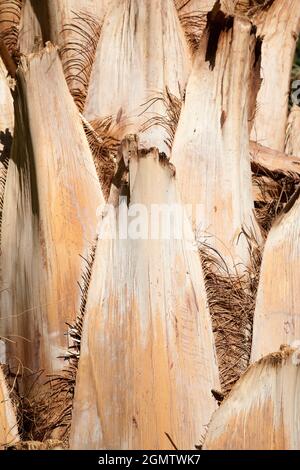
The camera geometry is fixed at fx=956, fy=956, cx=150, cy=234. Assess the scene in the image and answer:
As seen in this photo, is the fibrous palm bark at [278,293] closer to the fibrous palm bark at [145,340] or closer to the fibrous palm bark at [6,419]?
the fibrous palm bark at [145,340]

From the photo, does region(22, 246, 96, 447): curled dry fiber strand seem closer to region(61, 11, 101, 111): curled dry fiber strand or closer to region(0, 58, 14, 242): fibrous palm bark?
region(0, 58, 14, 242): fibrous palm bark

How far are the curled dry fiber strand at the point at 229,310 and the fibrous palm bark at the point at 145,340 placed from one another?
0.06 metres

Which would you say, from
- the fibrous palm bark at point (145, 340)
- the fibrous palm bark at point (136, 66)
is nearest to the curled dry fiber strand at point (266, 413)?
the fibrous palm bark at point (145, 340)

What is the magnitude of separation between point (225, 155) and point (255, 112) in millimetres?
386

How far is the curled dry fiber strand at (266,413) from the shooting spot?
203 centimetres

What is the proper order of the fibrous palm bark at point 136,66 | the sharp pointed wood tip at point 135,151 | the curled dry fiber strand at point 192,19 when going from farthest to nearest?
the curled dry fiber strand at point 192,19
the fibrous palm bark at point 136,66
the sharp pointed wood tip at point 135,151

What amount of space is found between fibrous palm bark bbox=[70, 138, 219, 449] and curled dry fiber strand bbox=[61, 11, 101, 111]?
0.47m

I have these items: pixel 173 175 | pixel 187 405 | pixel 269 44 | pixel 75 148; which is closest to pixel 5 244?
pixel 75 148

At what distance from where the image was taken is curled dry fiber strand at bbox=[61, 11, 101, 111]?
2596mm

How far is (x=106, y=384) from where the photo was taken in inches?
84.0

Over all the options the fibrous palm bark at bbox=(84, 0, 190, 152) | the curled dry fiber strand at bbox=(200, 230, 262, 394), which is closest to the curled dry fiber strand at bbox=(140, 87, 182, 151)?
the fibrous palm bark at bbox=(84, 0, 190, 152)

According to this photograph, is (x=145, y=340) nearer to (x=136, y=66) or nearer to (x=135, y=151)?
(x=135, y=151)

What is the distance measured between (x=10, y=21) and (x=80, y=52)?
310mm
